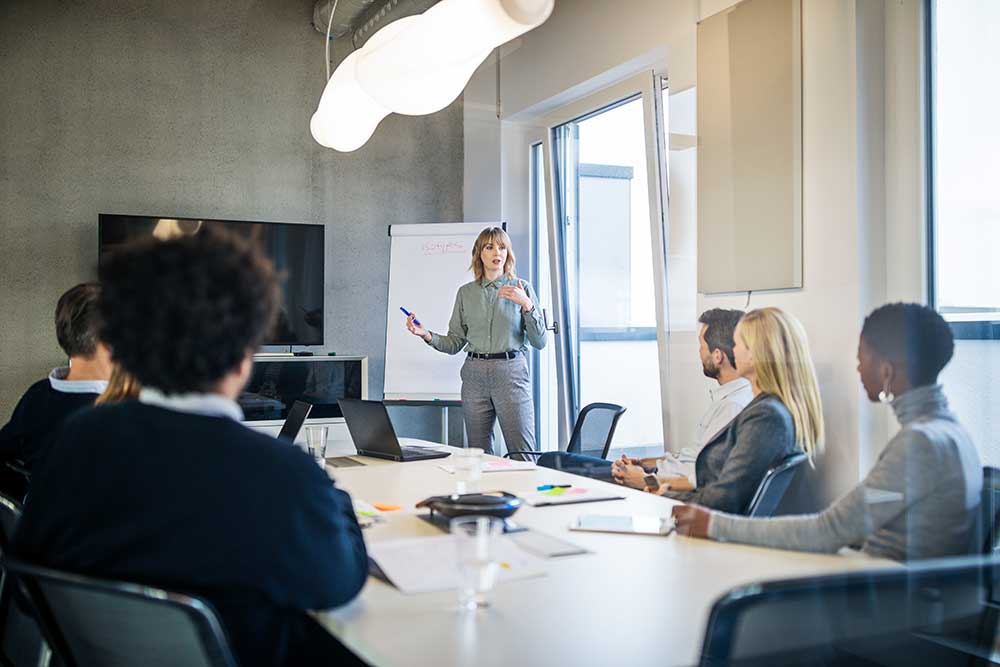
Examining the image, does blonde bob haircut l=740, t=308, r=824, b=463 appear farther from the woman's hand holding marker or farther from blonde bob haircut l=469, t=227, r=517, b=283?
blonde bob haircut l=469, t=227, r=517, b=283

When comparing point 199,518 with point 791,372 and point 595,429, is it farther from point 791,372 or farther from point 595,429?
point 595,429

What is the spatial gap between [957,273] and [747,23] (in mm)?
900

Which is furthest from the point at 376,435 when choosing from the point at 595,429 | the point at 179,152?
the point at 179,152

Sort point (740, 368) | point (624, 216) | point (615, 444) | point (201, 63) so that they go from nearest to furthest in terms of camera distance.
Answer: point (740, 368) → point (615, 444) → point (624, 216) → point (201, 63)

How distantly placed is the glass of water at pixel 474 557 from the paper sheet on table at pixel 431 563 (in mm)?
32

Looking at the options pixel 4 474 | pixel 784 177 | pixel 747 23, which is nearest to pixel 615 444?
pixel 784 177

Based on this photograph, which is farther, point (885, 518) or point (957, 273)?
point (957, 273)

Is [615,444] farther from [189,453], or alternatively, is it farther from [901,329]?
[189,453]

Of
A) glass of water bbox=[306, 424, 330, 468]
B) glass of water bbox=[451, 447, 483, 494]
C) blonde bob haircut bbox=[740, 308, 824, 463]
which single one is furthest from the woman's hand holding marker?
blonde bob haircut bbox=[740, 308, 824, 463]

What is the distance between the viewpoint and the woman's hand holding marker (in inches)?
100

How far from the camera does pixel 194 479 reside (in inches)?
45.8

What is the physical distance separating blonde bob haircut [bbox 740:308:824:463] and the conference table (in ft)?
1.00

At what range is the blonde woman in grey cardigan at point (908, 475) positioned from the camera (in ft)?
4.76

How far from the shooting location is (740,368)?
1948 mm
